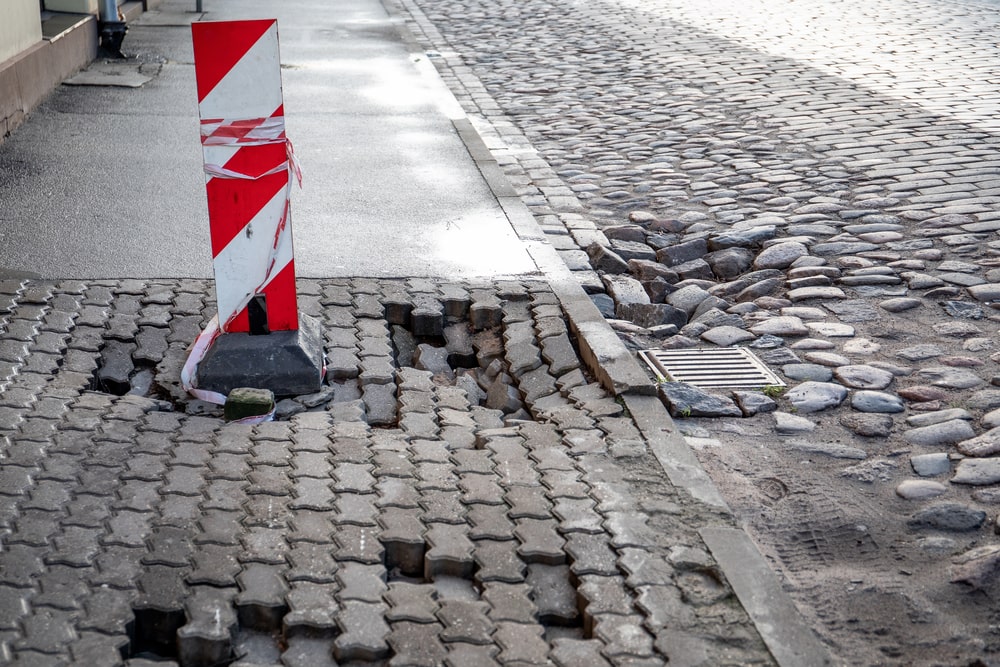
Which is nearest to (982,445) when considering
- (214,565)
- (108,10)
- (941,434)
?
(941,434)

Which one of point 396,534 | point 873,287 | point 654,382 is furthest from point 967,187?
point 396,534

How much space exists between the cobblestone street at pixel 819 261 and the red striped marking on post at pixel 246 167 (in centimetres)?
175

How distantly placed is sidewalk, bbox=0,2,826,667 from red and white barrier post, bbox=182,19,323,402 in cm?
17

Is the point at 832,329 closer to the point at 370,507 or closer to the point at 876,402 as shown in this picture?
the point at 876,402

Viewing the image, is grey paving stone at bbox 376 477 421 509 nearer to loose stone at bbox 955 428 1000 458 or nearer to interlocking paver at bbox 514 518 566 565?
interlocking paver at bbox 514 518 566 565

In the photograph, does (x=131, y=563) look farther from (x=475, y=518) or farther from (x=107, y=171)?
(x=107, y=171)

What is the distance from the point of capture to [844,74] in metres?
12.1

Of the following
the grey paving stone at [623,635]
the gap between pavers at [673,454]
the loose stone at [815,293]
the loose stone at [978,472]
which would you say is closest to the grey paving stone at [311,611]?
the grey paving stone at [623,635]

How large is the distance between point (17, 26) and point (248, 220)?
6.01 meters

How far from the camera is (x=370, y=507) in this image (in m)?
3.53

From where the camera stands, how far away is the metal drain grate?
15.4 feet

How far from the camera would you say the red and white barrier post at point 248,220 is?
4.11m

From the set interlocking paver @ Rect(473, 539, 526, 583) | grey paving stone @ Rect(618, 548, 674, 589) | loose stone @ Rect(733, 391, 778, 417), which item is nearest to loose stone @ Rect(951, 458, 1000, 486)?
loose stone @ Rect(733, 391, 778, 417)

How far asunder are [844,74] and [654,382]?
8.69 meters
